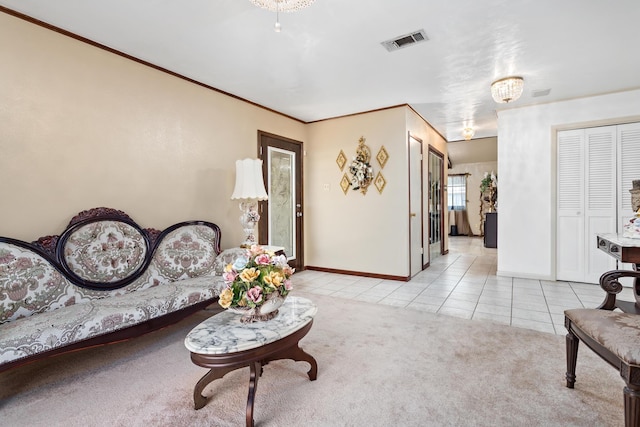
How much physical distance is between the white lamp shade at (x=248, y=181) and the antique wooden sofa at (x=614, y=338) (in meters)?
2.88

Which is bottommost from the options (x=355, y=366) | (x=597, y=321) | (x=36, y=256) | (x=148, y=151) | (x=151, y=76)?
(x=355, y=366)

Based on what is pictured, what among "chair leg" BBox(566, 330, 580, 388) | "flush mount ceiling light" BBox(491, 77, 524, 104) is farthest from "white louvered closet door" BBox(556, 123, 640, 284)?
"chair leg" BBox(566, 330, 580, 388)

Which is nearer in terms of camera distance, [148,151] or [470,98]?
[148,151]

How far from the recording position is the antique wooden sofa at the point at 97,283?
6.09 feet

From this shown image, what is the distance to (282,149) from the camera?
4859mm

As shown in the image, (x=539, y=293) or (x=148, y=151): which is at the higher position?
(x=148, y=151)

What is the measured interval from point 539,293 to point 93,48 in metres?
5.41

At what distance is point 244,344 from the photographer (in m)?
1.59

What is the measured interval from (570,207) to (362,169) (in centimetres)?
293

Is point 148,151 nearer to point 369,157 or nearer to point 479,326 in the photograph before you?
point 369,157

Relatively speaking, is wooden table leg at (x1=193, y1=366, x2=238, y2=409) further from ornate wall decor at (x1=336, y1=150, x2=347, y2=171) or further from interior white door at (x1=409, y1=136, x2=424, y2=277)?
ornate wall decor at (x1=336, y1=150, x2=347, y2=171)

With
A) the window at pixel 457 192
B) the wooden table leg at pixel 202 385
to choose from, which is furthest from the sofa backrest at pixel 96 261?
the window at pixel 457 192

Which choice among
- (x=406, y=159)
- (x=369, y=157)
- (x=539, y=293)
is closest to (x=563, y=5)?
(x=406, y=159)

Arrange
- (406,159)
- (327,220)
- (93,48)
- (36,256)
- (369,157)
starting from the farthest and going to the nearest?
(327,220), (369,157), (406,159), (93,48), (36,256)
